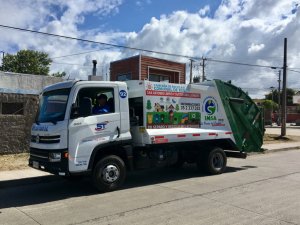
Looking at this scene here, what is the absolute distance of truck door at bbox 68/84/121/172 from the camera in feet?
19.6

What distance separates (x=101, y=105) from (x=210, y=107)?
356 centimetres

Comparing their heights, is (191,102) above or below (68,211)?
above

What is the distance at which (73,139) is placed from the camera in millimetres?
5957

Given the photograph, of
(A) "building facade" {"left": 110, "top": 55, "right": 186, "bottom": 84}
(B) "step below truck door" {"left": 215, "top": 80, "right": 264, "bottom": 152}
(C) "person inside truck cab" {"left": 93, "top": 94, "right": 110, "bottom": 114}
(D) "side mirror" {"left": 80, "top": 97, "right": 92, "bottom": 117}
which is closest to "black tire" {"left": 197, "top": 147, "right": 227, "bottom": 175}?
(B) "step below truck door" {"left": 215, "top": 80, "right": 264, "bottom": 152}

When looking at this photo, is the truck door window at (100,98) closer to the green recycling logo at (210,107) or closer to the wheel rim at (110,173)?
the wheel rim at (110,173)

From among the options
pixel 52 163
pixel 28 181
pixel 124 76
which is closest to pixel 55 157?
pixel 52 163

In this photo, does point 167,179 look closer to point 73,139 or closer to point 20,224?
point 73,139

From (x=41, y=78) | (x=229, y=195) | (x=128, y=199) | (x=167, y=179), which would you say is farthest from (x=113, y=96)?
(x=41, y=78)

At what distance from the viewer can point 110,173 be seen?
651 centimetres

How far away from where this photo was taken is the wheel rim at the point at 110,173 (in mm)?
6410

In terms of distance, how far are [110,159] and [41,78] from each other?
27.9 feet

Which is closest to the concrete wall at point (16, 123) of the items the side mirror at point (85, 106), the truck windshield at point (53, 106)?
the truck windshield at point (53, 106)

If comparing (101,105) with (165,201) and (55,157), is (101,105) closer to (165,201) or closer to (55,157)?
(55,157)

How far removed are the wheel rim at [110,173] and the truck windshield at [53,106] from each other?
1534mm
